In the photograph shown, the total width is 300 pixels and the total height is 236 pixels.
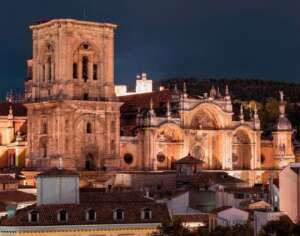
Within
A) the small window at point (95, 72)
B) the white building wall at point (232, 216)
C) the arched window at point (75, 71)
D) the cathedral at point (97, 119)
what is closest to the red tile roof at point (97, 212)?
the white building wall at point (232, 216)

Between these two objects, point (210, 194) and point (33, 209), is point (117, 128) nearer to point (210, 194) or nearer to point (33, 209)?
point (210, 194)

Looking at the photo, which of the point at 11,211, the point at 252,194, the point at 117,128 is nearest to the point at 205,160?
the point at 117,128

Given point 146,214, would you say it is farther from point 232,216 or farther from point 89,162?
point 89,162

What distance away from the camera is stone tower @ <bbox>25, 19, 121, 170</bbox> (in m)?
104

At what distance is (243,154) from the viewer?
4702 inches

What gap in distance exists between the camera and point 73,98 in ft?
344

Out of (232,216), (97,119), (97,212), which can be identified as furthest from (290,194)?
(97,119)

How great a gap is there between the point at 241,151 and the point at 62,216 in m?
60.6

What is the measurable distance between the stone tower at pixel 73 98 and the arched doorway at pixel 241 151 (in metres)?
17.1

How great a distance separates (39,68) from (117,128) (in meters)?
10.1

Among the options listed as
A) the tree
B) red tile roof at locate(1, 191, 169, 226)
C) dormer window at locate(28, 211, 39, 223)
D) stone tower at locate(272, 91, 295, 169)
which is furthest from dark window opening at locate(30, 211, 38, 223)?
stone tower at locate(272, 91, 295, 169)

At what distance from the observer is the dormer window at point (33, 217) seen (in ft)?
195

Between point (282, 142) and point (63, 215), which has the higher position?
point (282, 142)

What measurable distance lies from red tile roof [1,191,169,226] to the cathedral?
123 ft
